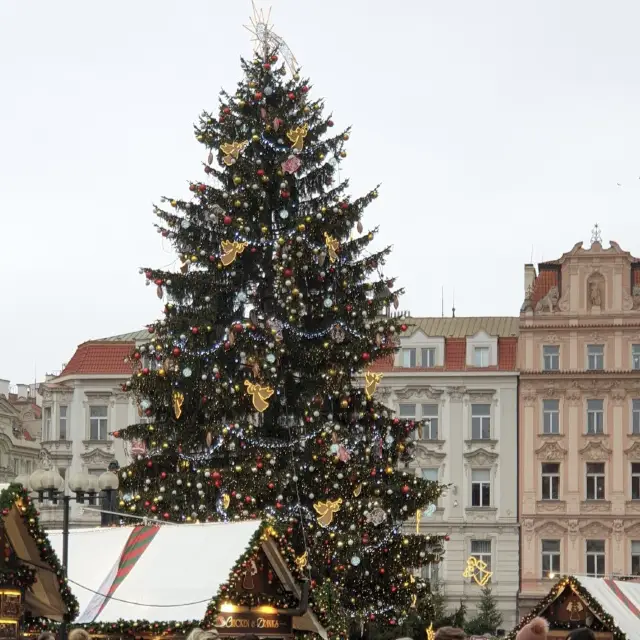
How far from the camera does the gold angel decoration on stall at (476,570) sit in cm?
5450

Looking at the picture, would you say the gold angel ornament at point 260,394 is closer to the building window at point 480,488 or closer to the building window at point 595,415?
the building window at point 480,488

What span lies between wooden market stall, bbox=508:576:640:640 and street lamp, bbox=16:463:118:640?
22.2ft

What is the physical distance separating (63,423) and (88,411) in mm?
1029

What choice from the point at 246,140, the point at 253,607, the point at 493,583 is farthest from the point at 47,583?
the point at 493,583

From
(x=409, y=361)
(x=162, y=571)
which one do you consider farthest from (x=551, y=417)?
(x=162, y=571)

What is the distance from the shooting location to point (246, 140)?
94.3ft

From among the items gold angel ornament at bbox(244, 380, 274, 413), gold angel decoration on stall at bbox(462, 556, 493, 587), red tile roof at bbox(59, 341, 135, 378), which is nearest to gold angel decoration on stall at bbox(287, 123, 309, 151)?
gold angel ornament at bbox(244, 380, 274, 413)

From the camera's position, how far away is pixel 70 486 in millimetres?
25828

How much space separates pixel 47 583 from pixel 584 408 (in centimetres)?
4060

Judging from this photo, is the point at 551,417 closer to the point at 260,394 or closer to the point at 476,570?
the point at 476,570

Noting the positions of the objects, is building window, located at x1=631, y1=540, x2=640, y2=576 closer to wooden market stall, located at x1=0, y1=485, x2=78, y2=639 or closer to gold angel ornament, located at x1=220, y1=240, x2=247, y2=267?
gold angel ornament, located at x1=220, y1=240, x2=247, y2=267

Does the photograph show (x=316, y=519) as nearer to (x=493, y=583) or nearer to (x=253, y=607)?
(x=253, y=607)

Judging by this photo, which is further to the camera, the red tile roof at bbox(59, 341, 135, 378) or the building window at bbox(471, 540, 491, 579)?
the red tile roof at bbox(59, 341, 135, 378)

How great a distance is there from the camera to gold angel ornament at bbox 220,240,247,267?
2773cm
